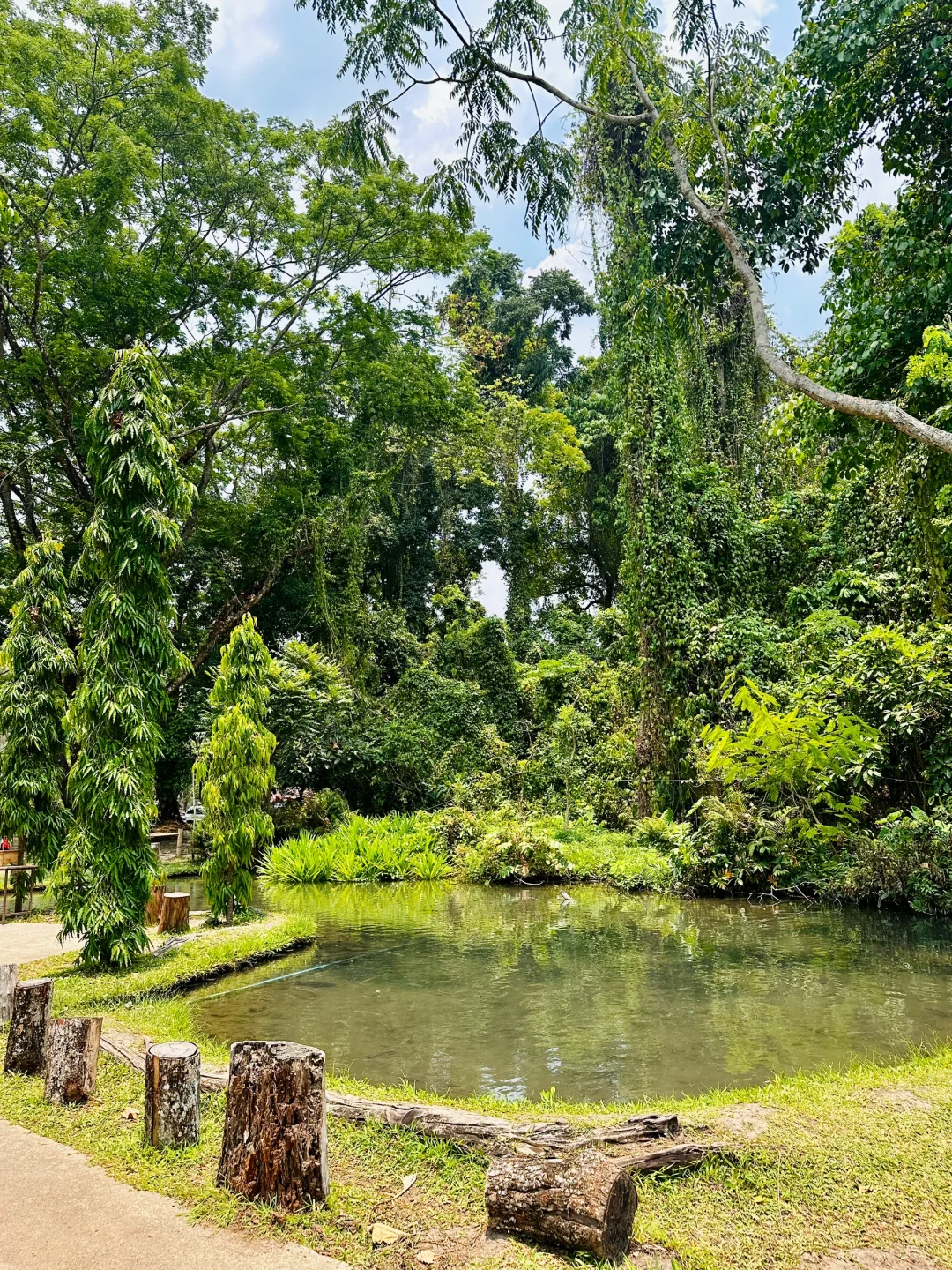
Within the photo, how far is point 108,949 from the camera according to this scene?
6625mm

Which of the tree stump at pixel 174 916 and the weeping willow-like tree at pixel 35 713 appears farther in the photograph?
the weeping willow-like tree at pixel 35 713

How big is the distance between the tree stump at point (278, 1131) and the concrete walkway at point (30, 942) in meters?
4.66

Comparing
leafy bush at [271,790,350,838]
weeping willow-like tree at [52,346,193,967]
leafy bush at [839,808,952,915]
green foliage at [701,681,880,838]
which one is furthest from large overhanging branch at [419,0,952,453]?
leafy bush at [271,790,350,838]

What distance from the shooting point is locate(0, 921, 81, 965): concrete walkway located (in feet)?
24.0

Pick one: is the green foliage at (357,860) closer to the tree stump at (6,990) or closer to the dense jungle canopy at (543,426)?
the dense jungle canopy at (543,426)

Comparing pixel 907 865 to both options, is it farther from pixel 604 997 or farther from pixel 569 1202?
pixel 569 1202

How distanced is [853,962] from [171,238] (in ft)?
50.3

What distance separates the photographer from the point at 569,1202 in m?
2.58

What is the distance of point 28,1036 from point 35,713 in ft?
22.0

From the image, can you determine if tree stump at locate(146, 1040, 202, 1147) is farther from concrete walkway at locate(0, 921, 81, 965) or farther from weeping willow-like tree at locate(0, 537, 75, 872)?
weeping willow-like tree at locate(0, 537, 75, 872)

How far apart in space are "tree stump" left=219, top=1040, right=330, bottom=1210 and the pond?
1514 mm

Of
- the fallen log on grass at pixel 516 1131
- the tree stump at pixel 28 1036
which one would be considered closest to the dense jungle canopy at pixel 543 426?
the tree stump at pixel 28 1036

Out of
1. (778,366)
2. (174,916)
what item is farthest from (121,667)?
(778,366)

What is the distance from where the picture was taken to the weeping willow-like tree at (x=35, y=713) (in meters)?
9.93
